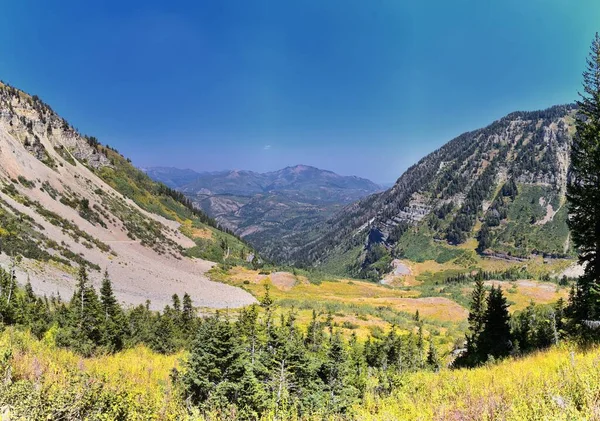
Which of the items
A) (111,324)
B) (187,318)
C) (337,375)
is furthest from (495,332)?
(111,324)

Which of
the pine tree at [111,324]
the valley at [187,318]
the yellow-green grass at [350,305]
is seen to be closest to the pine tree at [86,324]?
the valley at [187,318]

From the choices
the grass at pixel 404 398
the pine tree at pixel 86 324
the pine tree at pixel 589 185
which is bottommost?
the pine tree at pixel 86 324

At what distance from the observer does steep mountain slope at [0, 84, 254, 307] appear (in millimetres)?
52875

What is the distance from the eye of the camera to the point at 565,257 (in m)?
171

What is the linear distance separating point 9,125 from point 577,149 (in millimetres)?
119648

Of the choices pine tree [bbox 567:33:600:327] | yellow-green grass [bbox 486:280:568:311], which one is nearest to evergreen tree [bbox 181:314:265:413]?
pine tree [bbox 567:33:600:327]

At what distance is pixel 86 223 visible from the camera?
251ft

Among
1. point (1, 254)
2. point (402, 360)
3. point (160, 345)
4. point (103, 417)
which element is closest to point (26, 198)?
point (1, 254)

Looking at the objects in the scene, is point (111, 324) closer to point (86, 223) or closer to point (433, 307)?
point (86, 223)

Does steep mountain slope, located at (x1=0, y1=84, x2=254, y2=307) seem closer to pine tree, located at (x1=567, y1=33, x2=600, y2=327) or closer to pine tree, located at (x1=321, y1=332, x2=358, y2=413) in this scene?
pine tree, located at (x1=321, y1=332, x2=358, y2=413)

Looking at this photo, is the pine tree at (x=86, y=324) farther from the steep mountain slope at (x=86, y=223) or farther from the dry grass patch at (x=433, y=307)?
the dry grass patch at (x=433, y=307)

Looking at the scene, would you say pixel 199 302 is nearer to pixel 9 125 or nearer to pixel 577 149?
pixel 577 149

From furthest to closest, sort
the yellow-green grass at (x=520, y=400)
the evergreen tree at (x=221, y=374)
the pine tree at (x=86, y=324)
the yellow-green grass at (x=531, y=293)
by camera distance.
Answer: the yellow-green grass at (x=531, y=293)
the pine tree at (x=86, y=324)
the evergreen tree at (x=221, y=374)
the yellow-green grass at (x=520, y=400)

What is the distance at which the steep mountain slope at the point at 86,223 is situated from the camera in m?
52.9
